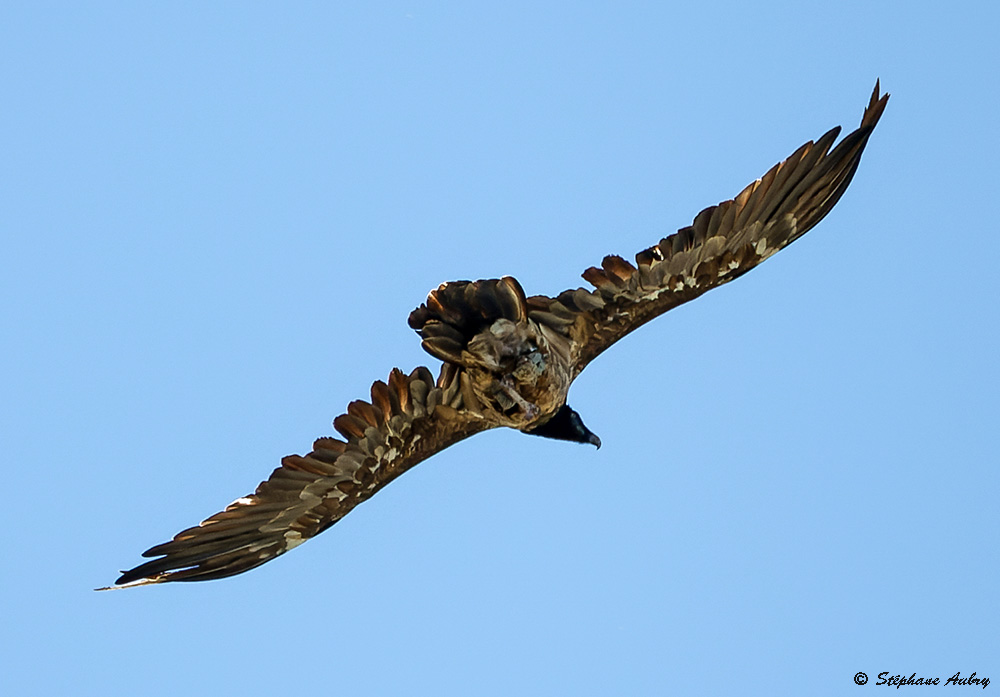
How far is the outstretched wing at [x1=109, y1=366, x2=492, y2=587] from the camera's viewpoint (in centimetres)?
1209

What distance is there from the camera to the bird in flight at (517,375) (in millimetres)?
12008

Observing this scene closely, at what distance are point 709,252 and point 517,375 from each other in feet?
6.20

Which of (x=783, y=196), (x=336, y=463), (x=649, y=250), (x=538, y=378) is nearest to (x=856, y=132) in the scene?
(x=783, y=196)

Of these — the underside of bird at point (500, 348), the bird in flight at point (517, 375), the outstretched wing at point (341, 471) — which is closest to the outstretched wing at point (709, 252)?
the bird in flight at point (517, 375)

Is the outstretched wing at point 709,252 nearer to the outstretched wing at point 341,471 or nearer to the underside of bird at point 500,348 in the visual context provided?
the underside of bird at point 500,348

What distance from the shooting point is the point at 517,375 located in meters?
12.0

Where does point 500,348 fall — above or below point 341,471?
above

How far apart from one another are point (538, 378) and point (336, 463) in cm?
181

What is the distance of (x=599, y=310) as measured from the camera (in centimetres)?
1237

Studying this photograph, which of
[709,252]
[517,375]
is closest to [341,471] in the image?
[517,375]

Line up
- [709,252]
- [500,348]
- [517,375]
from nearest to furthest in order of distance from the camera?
1. [500,348]
2. [517,375]
3. [709,252]

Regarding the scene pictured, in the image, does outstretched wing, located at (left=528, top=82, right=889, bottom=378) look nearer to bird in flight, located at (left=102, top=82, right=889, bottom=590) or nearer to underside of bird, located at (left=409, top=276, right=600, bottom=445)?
bird in flight, located at (left=102, top=82, right=889, bottom=590)

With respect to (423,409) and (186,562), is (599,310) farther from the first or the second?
(186,562)

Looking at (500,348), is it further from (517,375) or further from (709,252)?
(709,252)
